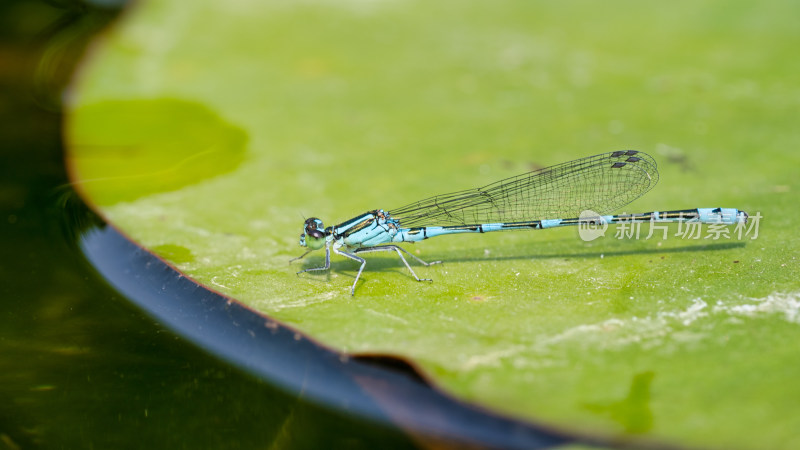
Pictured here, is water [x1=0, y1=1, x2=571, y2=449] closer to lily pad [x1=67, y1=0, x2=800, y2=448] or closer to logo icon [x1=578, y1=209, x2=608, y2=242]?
lily pad [x1=67, y1=0, x2=800, y2=448]

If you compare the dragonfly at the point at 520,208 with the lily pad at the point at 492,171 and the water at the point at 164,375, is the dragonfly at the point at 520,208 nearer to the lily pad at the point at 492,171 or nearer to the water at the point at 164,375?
the lily pad at the point at 492,171

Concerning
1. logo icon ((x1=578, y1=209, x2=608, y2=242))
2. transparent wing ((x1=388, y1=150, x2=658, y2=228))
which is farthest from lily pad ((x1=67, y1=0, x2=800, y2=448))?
transparent wing ((x1=388, y1=150, x2=658, y2=228))

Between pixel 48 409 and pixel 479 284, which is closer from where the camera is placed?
pixel 48 409

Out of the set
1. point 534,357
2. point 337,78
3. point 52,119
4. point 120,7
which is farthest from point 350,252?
point 120,7

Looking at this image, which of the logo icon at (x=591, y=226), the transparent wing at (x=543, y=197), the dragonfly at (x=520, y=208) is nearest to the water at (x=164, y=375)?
the dragonfly at (x=520, y=208)

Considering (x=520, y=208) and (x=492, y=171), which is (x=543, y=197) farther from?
(x=492, y=171)

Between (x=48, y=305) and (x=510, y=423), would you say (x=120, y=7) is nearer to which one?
(x=48, y=305)

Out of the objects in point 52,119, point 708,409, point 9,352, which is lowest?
point 9,352

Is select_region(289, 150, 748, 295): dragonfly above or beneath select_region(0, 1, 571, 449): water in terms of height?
above
